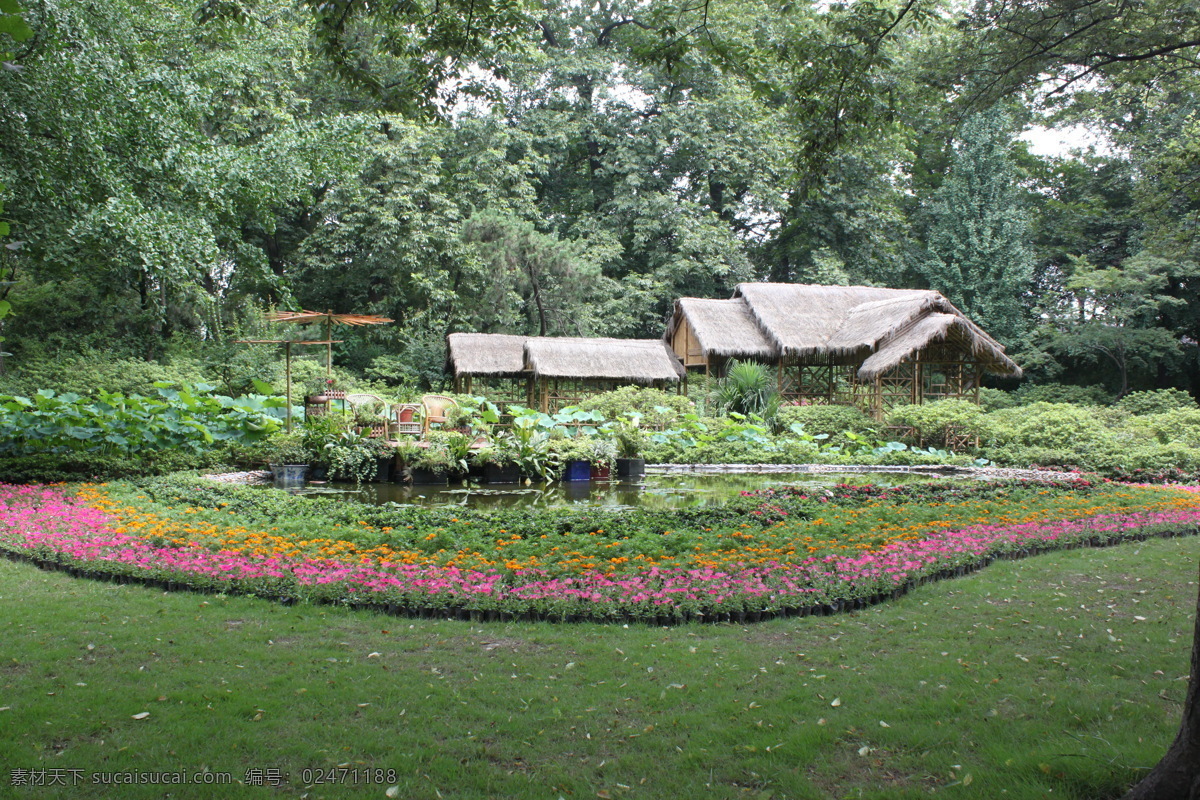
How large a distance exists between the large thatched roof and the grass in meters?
15.2

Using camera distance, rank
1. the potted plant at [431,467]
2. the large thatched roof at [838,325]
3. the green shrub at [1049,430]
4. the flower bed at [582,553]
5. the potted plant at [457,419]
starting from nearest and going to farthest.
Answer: the flower bed at [582,553] < the potted plant at [431,467] < the green shrub at [1049,430] < the potted plant at [457,419] < the large thatched roof at [838,325]

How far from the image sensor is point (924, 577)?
5.36 m

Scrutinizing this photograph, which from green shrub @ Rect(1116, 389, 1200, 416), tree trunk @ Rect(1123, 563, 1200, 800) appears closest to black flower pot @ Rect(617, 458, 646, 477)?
tree trunk @ Rect(1123, 563, 1200, 800)

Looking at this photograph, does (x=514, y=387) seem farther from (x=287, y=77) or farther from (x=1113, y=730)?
(x=1113, y=730)

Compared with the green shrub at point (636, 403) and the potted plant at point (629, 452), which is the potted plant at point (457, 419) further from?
the green shrub at point (636, 403)

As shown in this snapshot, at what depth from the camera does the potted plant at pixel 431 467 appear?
11.2 m

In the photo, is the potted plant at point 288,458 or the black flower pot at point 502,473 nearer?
the potted plant at point 288,458

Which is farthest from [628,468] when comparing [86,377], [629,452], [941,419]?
[86,377]

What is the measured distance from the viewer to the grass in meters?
2.78

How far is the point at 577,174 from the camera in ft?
97.4

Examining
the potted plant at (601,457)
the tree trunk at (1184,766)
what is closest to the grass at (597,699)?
the tree trunk at (1184,766)

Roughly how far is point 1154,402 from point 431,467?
17.9 meters

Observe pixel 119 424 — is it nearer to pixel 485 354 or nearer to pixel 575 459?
pixel 575 459

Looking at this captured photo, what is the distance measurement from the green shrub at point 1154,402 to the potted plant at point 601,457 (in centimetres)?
1414
